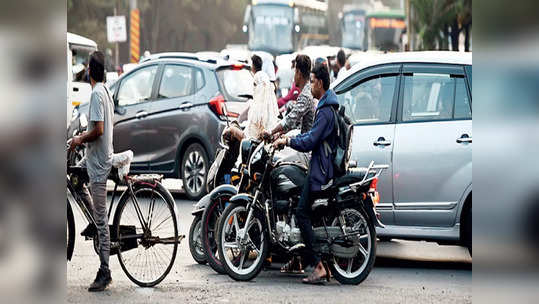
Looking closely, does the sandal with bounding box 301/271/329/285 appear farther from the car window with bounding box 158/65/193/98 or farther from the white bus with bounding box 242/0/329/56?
the white bus with bounding box 242/0/329/56

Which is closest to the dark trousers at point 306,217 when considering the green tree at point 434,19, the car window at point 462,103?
→ the car window at point 462,103

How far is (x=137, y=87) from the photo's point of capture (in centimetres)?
1533

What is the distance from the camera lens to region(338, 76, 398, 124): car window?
965cm

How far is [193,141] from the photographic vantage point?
48.9ft

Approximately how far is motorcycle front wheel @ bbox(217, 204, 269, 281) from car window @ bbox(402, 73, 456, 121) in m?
1.93

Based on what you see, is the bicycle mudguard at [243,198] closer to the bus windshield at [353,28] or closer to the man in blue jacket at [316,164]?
the man in blue jacket at [316,164]

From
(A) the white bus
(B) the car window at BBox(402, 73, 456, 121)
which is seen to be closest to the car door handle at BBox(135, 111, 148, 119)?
(B) the car window at BBox(402, 73, 456, 121)

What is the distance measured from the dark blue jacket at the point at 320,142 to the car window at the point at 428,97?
1.41 meters

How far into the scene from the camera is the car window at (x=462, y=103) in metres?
9.30

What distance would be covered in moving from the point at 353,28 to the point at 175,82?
179ft

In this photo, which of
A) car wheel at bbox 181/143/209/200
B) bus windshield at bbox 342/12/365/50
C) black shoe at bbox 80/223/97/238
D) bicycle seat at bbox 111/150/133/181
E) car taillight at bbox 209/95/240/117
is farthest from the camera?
bus windshield at bbox 342/12/365/50

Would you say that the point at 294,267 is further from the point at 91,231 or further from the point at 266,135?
the point at 91,231

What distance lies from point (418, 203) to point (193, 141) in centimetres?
621
